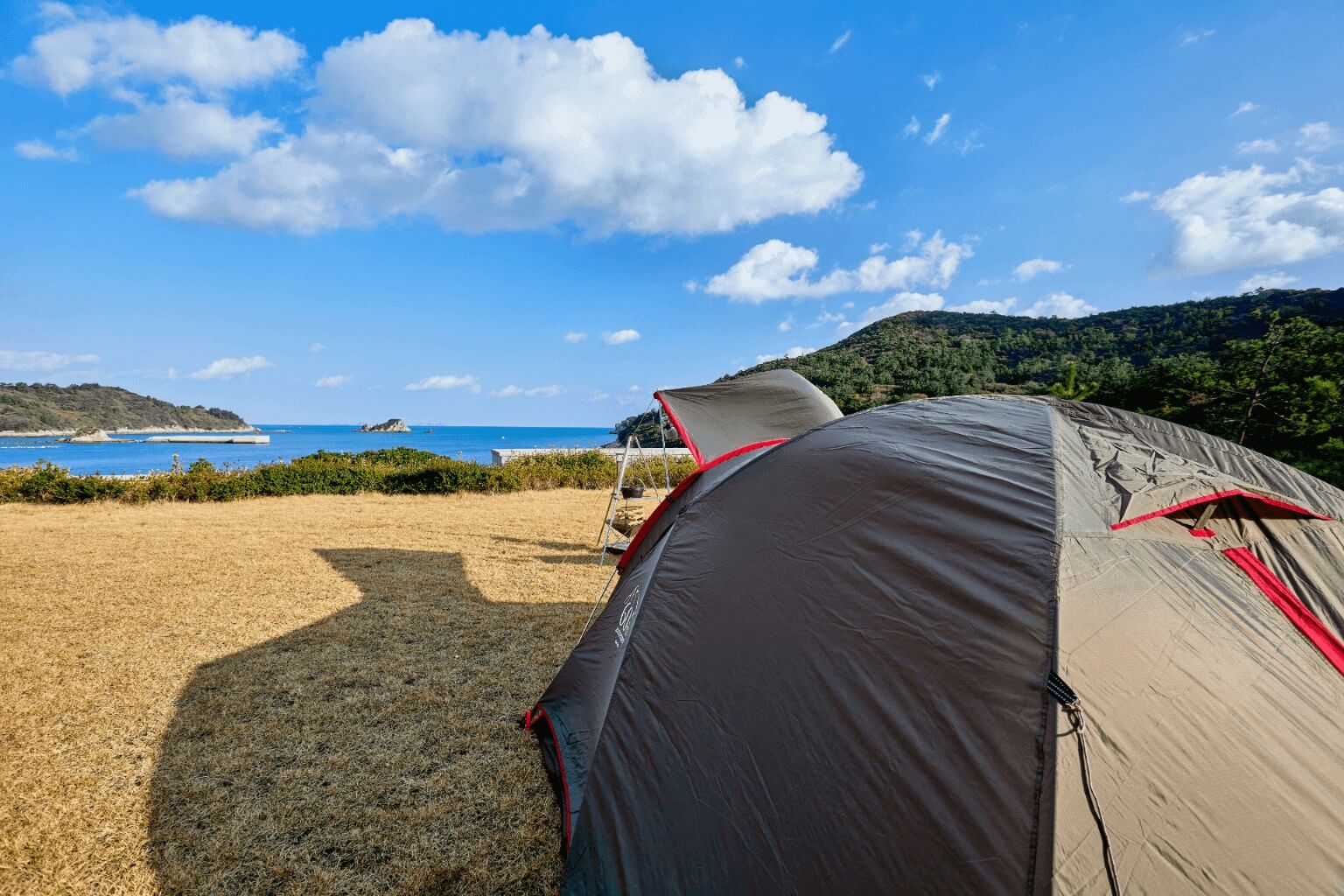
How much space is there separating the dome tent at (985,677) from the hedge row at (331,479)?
524 inches

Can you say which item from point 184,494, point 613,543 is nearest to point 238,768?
point 613,543

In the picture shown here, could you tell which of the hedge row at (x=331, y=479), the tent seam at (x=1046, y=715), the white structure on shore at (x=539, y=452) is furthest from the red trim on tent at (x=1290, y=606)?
the white structure on shore at (x=539, y=452)

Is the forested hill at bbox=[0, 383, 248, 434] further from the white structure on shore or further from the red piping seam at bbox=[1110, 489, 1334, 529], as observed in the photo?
the red piping seam at bbox=[1110, 489, 1334, 529]

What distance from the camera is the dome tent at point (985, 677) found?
1496 mm

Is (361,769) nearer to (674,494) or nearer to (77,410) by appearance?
(674,494)

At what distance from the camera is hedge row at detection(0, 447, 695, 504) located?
11453mm

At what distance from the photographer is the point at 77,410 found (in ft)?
283

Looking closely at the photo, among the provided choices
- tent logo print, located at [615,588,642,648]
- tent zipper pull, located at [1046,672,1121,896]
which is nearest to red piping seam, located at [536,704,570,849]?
tent logo print, located at [615,588,642,648]

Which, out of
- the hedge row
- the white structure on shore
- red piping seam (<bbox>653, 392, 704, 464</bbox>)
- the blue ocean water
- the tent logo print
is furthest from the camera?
the blue ocean water

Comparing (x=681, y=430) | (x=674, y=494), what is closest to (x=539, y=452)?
(x=681, y=430)

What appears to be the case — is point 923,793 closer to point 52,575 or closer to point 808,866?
point 808,866

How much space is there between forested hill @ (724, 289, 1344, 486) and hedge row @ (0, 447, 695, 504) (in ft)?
31.8

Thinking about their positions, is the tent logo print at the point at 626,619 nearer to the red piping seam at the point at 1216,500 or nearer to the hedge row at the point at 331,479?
the red piping seam at the point at 1216,500

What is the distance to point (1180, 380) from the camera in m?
12.9
